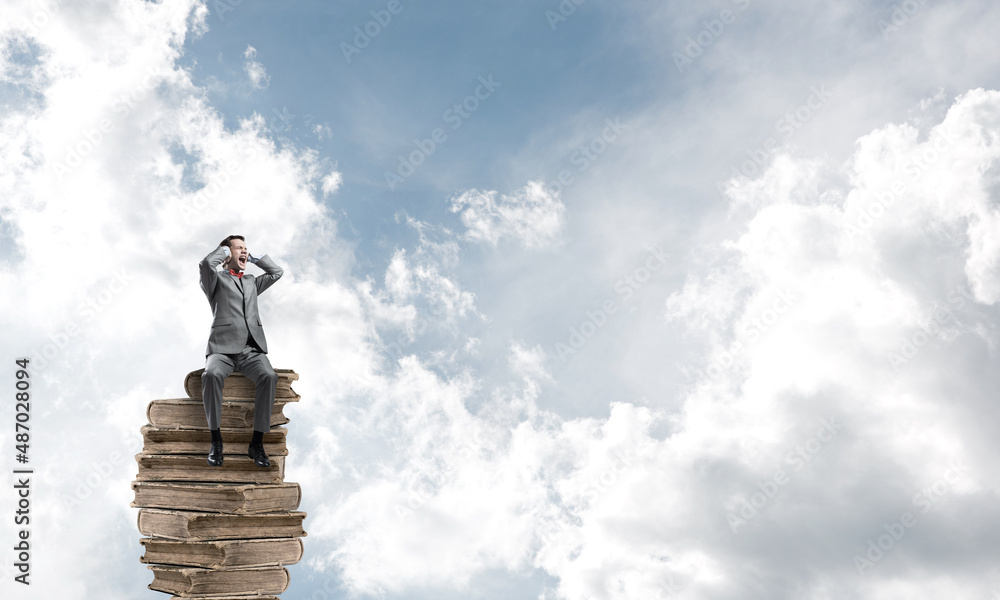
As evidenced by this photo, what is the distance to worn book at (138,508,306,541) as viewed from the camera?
414 inches

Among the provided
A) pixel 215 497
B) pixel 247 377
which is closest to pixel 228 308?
pixel 247 377

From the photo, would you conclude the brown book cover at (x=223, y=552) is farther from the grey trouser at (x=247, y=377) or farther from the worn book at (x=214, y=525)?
the grey trouser at (x=247, y=377)

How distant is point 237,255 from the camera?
11.6 meters

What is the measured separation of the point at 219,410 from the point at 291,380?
123cm

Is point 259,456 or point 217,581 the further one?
point 259,456

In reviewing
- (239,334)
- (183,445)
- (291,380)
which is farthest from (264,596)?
(239,334)

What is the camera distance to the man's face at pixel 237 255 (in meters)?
11.6

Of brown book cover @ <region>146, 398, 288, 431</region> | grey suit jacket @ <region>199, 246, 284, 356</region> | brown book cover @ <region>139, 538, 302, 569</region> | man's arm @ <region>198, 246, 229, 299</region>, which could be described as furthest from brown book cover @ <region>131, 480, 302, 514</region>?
man's arm @ <region>198, 246, 229, 299</region>

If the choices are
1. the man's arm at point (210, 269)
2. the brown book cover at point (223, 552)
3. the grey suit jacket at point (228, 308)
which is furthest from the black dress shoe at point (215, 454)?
the man's arm at point (210, 269)

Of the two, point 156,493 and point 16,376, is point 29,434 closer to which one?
point 16,376

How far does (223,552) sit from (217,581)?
0.51 m

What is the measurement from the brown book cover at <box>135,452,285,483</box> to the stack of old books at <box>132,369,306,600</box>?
0.02 meters

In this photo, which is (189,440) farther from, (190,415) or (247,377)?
(247,377)

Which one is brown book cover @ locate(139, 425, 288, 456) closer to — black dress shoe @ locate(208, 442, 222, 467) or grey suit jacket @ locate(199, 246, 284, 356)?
black dress shoe @ locate(208, 442, 222, 467)
